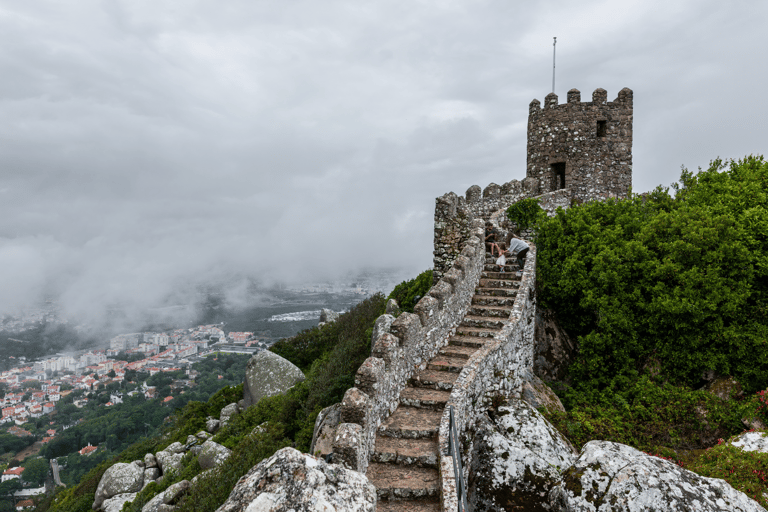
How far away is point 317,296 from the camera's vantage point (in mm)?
80188

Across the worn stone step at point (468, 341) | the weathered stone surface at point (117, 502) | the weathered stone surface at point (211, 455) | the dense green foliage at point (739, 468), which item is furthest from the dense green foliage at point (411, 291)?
the weathered stone surface at point (117, 502)

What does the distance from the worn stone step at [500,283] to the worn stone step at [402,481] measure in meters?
6.93

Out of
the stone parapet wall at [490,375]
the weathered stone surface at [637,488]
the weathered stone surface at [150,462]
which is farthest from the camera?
the weathered stone surface at [150,462]

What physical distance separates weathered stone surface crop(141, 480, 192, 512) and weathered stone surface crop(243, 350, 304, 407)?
20.7ft

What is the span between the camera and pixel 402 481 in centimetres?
570

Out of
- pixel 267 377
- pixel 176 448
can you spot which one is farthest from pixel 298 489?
pixel 176 448

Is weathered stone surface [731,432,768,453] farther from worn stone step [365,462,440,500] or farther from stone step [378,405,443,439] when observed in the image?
worn stone step [365,462,440,500]

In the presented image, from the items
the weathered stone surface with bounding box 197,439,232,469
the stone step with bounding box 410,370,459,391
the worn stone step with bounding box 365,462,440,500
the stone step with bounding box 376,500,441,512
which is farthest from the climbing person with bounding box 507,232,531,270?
the weathered stone surface with bounding box 197,439,232,469

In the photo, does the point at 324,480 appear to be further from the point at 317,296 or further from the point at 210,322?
the point at 210,322

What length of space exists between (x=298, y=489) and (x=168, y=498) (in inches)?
534

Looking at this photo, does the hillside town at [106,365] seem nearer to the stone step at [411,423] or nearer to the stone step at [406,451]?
the stone step at [411,423]

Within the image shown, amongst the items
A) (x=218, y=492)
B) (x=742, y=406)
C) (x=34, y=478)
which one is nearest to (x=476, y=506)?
(x=742, y=406)

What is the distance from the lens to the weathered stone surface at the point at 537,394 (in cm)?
935

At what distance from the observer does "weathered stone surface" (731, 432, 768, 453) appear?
22.3 ft
